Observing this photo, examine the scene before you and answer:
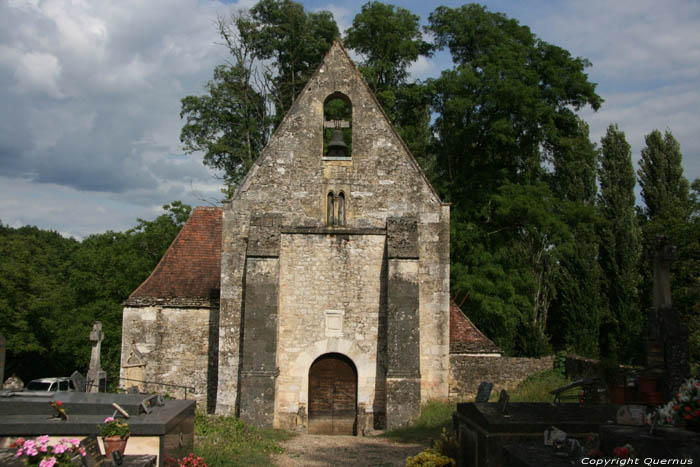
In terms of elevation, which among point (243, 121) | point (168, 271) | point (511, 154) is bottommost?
point (168, 271)

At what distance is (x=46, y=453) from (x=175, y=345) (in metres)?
10.2

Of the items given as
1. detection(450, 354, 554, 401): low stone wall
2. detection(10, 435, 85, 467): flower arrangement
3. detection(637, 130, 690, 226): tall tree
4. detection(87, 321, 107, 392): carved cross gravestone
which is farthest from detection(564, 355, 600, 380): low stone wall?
detection(637, 130, 690, 226): tall tree

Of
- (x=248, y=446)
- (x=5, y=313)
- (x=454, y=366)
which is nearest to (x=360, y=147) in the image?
(x=454, y=366)

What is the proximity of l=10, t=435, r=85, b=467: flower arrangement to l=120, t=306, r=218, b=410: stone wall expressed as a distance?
→ 32.2ft

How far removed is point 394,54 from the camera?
86.0ft

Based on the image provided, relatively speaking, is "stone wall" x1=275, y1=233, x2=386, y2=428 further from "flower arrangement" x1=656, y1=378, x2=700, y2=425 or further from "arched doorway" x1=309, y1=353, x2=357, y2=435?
"flower arrangement" x1=656, y1=378, x2=700, y2=425

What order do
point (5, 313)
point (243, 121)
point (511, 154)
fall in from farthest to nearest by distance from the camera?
point (243, 121) → point (5, 313) → point (511, 154)

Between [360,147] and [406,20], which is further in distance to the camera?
[406,20]

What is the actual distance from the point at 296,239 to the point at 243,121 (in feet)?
51.4

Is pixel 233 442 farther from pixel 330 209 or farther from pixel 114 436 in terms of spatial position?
pixel 330 209

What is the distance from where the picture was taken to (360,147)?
611 inches

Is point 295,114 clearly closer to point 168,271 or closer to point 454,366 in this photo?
point 168,271

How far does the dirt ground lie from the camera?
10977 millimetres

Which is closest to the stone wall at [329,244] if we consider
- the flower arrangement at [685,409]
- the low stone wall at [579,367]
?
the low stone wall at [579,367]
